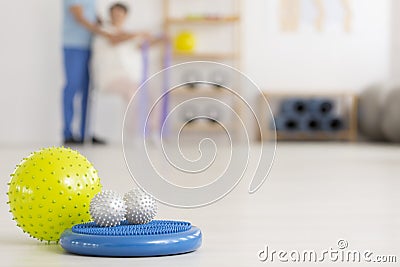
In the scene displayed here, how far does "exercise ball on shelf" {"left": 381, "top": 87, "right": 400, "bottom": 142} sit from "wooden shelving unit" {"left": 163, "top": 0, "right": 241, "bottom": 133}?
118cm

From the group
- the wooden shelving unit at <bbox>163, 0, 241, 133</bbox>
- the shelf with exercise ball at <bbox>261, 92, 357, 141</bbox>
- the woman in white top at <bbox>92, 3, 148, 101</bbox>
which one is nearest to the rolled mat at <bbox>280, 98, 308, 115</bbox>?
the shelf with exercise ball at <bbox>261, 92, 357, 141</bbox>

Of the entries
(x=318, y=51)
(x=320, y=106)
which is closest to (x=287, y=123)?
(x=320, y=106)

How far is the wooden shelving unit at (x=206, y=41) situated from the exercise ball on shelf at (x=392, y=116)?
1.18 metres

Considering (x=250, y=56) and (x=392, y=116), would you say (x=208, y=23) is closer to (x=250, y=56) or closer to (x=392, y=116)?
(x=250, y=56)

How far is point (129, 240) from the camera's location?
1.21 meters

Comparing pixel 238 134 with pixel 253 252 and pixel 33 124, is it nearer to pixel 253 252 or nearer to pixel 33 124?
pixel 33 124

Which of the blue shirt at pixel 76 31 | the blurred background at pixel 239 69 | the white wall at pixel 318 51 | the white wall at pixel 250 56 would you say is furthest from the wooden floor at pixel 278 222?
the white wall at pixel 318 51

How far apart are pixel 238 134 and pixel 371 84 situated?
1.17m

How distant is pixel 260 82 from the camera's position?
691 centimetres

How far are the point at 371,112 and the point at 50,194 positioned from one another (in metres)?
5.47

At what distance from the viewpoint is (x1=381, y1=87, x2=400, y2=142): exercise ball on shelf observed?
6.15m

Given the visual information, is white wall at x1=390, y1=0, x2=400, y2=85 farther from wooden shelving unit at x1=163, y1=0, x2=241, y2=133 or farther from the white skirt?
→ the white skirt

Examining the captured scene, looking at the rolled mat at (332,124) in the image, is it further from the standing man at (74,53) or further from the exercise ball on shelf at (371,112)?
the standing man at (74,53)

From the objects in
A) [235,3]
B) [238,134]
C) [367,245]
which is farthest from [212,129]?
[367,245]
